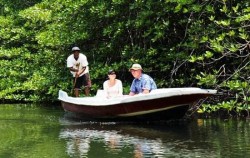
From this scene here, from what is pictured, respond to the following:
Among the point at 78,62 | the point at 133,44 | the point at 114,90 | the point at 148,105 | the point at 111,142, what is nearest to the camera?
the point at 111,142

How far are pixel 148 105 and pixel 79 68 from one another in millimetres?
3621

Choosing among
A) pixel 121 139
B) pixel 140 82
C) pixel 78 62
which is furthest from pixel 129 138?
pixel 78 62

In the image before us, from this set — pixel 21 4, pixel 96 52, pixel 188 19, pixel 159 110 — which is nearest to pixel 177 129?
pixel 159 110

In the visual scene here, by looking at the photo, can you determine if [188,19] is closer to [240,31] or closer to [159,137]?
[240,31]

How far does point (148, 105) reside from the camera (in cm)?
1041

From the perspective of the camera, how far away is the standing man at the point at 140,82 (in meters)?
10.7

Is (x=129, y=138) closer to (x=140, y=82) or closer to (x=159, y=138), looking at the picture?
(x=159, y=138)

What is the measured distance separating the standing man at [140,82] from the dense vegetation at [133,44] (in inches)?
36.4

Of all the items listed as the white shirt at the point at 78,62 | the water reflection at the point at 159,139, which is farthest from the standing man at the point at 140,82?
the white shirt at the point at 78,62

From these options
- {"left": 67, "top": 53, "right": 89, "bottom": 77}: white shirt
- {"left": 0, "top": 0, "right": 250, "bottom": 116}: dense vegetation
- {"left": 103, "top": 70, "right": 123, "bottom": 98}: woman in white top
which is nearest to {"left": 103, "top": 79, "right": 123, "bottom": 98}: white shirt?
{"left": 103, "top": 70, "right": 123, "bottom": 98}: woman in white top

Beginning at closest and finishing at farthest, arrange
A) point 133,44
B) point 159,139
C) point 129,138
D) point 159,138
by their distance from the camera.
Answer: point 159,139 → point 159,138 → point 129,138 → point 133,44

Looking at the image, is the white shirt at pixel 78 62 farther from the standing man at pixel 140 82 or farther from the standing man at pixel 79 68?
the standing man at pixel 140 82

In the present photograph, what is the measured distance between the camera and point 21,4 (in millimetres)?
21297

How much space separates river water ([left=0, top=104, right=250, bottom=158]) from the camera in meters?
7.55
